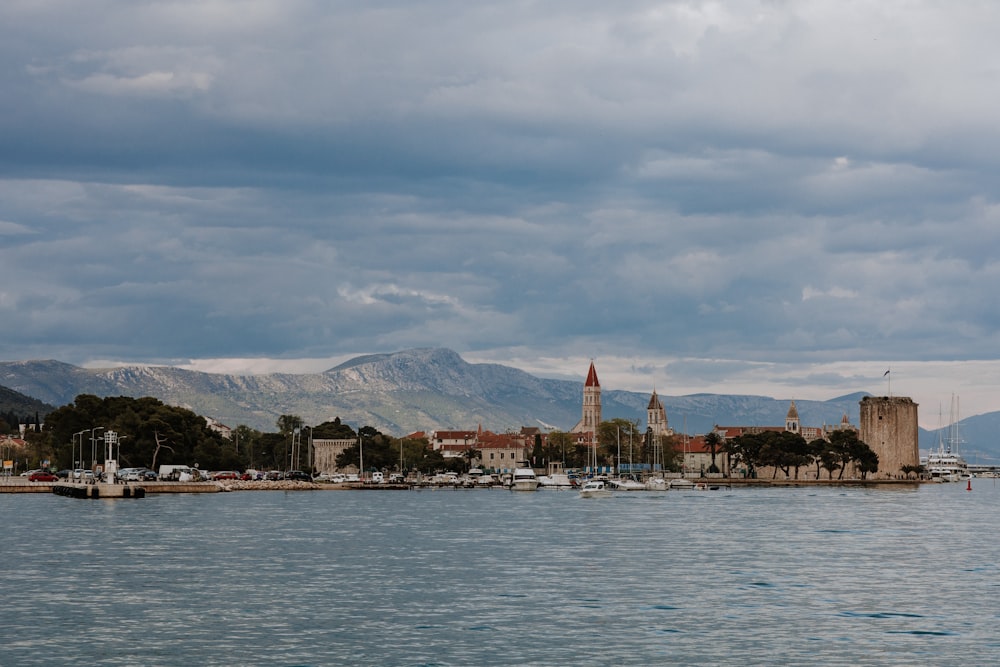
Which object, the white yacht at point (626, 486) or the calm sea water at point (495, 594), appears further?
the white yacht at point (626, 486)

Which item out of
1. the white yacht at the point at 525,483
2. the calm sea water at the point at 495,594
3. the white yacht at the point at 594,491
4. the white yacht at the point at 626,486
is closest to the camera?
the calm sea water at the point at 495,594

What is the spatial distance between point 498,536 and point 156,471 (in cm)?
11640

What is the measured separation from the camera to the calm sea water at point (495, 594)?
3478 centimetres

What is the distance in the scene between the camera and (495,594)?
1842 inches

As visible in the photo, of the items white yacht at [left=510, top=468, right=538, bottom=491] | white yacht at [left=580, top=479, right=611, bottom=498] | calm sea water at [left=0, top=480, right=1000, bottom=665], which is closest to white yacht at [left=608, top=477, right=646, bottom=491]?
white yacht at [left=510, top=468, right=538, bottom=491]

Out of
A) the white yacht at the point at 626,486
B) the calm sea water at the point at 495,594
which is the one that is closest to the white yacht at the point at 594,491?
the white yacht at the point at 626,486

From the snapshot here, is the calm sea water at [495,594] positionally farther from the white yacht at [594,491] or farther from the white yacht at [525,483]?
the white yacht at [525,483]

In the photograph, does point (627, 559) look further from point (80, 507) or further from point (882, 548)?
point (80, 507)

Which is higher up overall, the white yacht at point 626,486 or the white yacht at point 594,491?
the white yacht at point 594,491

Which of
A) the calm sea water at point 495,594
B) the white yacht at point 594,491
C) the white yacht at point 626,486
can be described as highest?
the calm sea water at point 495,594

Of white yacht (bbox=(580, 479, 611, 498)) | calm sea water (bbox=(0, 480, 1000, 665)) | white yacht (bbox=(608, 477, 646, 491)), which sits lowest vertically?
white yacht (bbox=(608, 477, 646, 491))

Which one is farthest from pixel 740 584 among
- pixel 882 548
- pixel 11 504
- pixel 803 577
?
pixel 11 504

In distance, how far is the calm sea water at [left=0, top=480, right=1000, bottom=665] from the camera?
34.8 meters

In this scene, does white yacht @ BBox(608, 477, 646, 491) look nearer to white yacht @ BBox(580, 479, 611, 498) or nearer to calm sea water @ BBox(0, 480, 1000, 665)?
white yacht @ BBox(580, 479, 611, 498)
